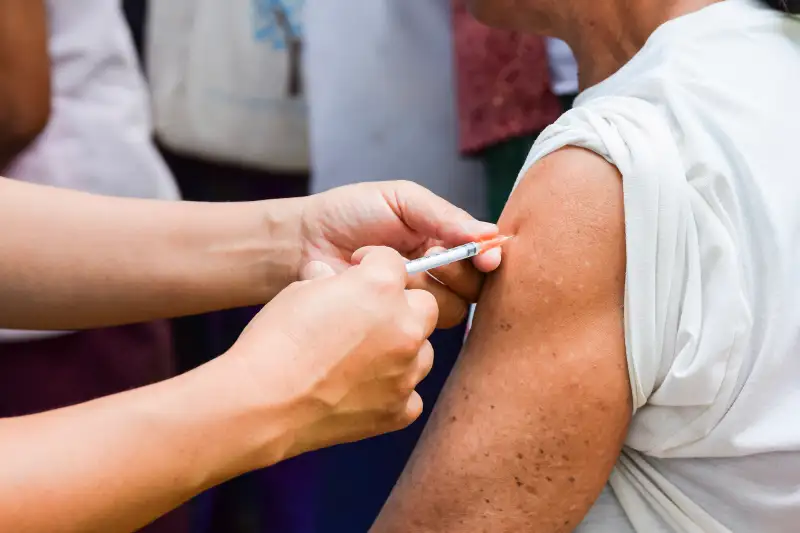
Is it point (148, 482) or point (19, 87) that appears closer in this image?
point (148, 482)

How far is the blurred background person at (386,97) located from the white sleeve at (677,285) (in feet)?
2.18

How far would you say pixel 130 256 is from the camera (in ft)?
3.18

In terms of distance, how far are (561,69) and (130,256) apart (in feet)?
2.41

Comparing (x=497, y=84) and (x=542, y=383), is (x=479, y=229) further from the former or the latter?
(x=497, y=84)

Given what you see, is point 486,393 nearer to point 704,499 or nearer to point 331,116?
point 704,499

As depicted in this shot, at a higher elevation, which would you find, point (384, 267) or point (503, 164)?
point (384, 267)

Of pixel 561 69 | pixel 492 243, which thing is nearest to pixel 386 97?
pixel 561 69

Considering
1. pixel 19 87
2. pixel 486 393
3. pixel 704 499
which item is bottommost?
pixel 704 499

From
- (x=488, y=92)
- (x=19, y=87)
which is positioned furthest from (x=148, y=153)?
(x=488, y=92)

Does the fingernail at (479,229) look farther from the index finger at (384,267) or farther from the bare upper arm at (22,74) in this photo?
the bare upper arm at (22,74)

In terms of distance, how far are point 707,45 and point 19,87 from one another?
0.89 m

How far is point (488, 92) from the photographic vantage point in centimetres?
132

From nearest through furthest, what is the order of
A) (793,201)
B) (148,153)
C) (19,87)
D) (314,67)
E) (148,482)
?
(148,482) < (793,201) < (19,87) < (148,153) < (314,67)

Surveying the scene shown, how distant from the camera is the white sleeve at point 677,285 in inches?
28.7
